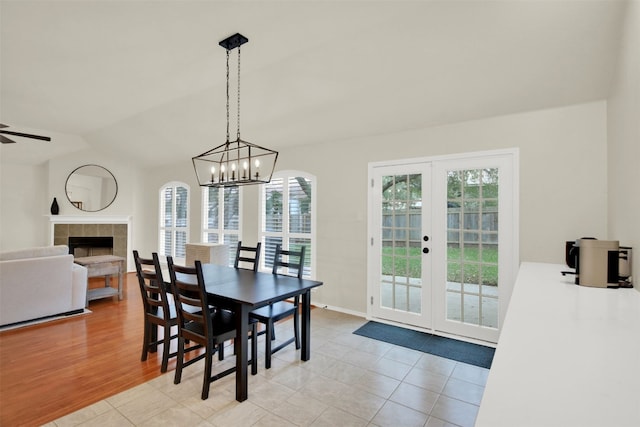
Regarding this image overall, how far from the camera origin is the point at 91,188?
6891 mm

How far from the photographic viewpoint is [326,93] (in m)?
3.64

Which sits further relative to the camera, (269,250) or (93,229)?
(93,229)

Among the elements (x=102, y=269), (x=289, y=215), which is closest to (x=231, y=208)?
(x=289, y=215)

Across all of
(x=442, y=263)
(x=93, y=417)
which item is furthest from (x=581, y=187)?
(x=93, y=417)

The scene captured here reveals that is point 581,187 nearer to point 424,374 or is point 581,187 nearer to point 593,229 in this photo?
point 593,229

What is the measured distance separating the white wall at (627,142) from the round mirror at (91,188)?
817 centimetres

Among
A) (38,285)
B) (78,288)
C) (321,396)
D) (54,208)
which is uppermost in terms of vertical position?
(54,208)

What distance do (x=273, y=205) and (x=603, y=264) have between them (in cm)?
417

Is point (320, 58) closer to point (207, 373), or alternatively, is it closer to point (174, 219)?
point (207, 373)

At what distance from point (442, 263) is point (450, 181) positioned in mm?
929

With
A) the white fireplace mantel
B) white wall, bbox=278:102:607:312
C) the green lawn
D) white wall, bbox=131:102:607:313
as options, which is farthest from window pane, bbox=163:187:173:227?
the green lawn

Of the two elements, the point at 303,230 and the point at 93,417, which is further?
the point at 303,230

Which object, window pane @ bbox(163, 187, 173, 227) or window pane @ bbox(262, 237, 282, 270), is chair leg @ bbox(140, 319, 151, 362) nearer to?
window pane @ bbox(262, 237, 282, 270)

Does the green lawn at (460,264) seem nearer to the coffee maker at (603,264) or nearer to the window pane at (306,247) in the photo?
the window pane at (306,247)
